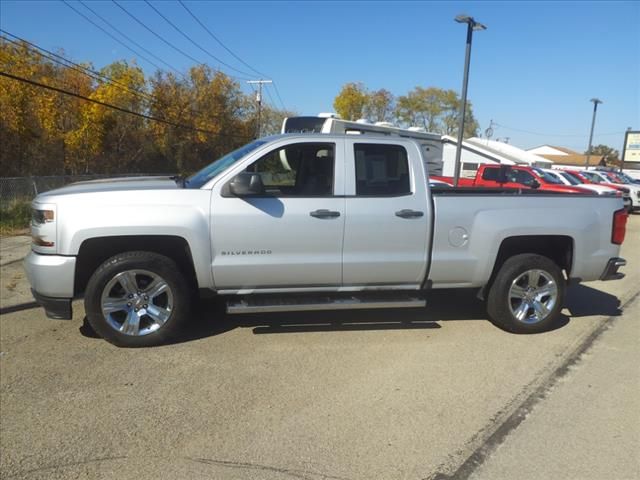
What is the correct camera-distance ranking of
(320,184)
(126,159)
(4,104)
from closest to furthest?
(320,184) → (4,104) → (126,159)

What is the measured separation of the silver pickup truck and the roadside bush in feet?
27.5

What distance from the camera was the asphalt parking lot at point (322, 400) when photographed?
9.52ft

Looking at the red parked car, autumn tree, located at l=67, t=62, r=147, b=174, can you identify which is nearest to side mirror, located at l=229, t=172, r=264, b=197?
the red parked car

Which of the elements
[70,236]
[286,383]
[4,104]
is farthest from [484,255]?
[4,104]

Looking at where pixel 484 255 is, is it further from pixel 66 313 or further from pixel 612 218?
pixel 66 313

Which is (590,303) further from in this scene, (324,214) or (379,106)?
(379,106)

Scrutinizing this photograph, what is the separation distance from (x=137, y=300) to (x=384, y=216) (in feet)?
7.74

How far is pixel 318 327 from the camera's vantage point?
512 cm

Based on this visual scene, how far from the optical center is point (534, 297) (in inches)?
201

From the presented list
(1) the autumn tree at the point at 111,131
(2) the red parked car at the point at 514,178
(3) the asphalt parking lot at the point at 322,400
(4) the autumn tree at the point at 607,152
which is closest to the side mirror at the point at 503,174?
(2) the red parked car at the point at 514,178

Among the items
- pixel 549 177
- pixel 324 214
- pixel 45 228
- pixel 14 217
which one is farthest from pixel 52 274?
pixel 549 177

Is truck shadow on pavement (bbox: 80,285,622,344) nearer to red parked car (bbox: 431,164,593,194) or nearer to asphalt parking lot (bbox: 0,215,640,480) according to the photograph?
asphalt parking lot (bbox: 0,215,640,480)

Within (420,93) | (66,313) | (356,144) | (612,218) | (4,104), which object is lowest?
(66,313)

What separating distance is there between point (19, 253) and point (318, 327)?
259 inches
